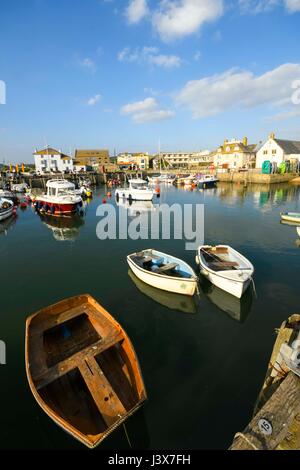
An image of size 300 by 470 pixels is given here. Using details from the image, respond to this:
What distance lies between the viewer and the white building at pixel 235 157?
251ft

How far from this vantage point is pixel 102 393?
5.80 meters

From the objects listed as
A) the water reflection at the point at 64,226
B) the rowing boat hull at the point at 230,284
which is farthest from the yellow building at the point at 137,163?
the rowing boat hull at the point at 230,284

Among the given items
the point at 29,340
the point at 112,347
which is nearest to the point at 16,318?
the point at 29,340

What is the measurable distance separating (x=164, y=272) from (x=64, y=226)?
1769cm

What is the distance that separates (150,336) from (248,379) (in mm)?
3759

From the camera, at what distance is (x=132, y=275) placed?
14297 millimetres

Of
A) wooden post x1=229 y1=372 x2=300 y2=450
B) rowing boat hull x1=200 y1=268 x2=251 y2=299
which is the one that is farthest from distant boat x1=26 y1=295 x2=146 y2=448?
rowing boat hull x1=200 y1=268 x2=251 y2=299

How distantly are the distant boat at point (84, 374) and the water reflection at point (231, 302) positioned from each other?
593cm

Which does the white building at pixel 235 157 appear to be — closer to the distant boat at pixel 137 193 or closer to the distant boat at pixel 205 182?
the distant boat at pixel 205 182

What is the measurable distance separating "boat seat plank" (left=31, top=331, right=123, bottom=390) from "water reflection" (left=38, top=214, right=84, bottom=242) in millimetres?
16169

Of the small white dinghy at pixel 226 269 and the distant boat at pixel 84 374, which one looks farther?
the small white dinghy at pixel 226 269
